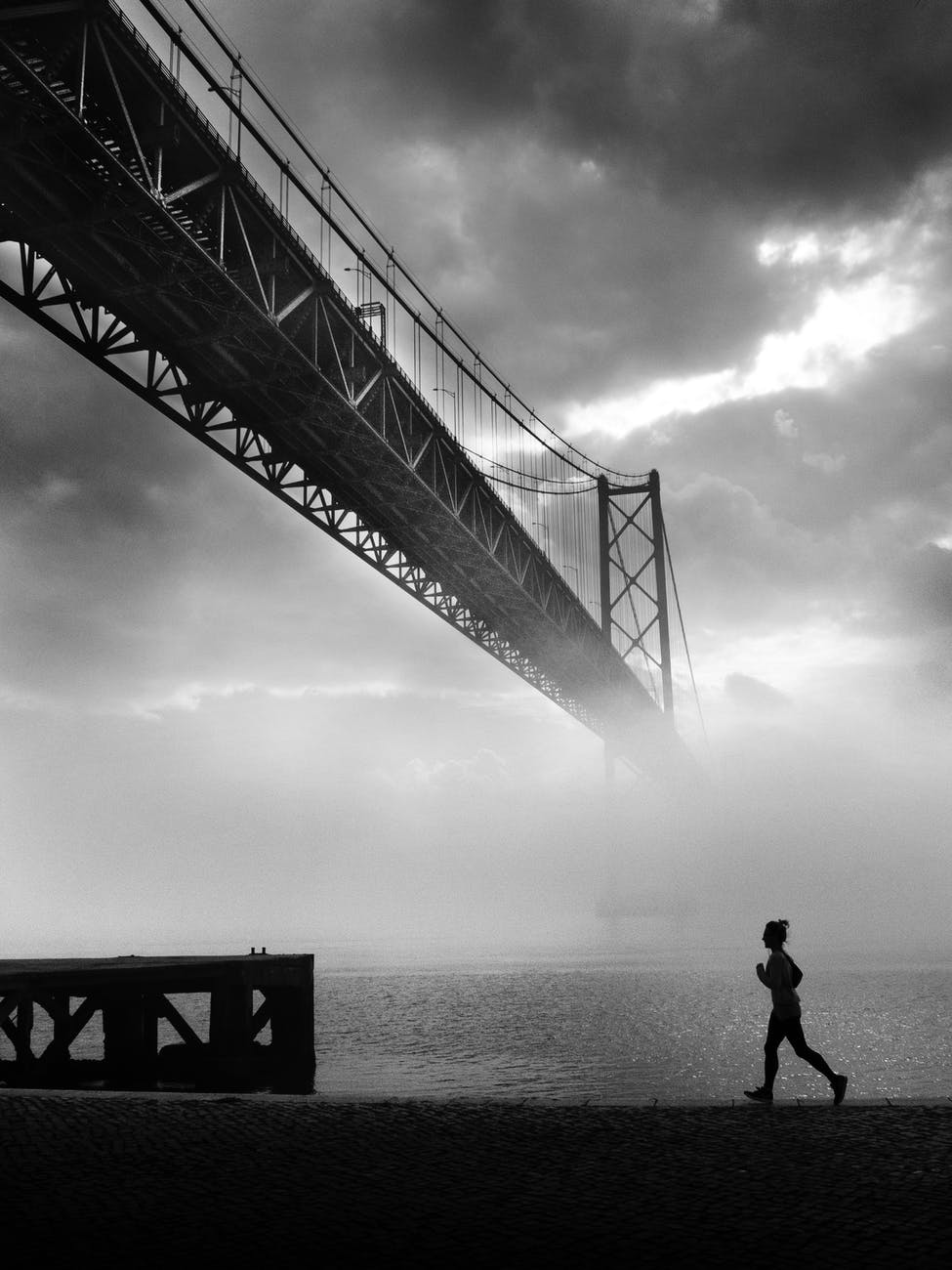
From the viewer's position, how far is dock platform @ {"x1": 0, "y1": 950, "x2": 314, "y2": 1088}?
14828mm

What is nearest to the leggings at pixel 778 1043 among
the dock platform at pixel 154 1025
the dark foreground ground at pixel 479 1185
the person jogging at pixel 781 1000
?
the person jogging at pixel 781 1000

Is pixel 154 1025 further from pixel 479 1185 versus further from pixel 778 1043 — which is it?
pixel 479 1185

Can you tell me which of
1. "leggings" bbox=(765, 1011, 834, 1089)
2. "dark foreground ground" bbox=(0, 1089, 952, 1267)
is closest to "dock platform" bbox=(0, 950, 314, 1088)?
"dark foreground ground" bbox=(0, 1089, 952, 1267)

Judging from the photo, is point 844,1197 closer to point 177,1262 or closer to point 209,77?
point 177,1262

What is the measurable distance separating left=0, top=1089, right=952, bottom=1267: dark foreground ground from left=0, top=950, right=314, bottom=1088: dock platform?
6.46m

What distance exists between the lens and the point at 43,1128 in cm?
810

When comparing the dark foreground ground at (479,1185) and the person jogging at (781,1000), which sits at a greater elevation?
the person jogging at (781,1000)

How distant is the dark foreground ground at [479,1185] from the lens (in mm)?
4980

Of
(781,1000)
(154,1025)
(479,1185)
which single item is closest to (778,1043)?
(781,1000)

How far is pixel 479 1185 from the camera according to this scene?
6.20 meters

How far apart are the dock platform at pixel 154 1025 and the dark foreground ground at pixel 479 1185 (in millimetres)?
6460

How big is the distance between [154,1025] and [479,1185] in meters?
11.8

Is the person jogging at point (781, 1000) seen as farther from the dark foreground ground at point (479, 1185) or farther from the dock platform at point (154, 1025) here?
the dock platform at point (154, 1025)

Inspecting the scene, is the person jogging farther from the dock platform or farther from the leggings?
the dock platform
